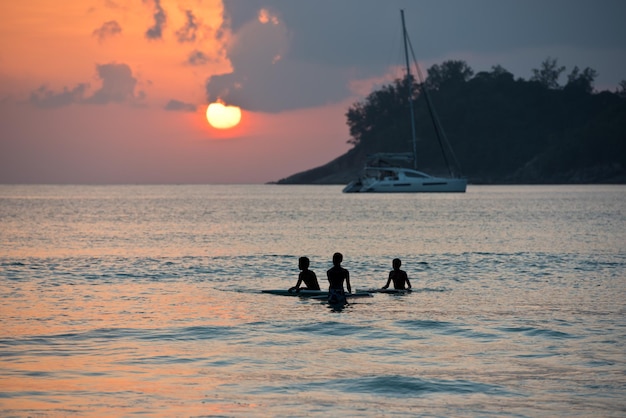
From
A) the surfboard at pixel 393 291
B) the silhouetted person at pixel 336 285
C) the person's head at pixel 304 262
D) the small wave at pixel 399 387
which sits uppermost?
the person's head at pixel 304 262

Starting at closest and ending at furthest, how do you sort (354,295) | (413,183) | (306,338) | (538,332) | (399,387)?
(399,387) < (306,338) < (538,332) < (354,295) < (413,183)

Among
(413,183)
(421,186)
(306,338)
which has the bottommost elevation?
(306,338)

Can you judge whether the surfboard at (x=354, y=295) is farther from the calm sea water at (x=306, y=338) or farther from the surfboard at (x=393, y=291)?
the surfboard at (x=393, y=291)

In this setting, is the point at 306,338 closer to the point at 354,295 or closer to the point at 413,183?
the point at 354,295

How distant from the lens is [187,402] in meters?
15.2

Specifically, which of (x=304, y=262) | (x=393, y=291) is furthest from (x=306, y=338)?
(x=393, y=291)

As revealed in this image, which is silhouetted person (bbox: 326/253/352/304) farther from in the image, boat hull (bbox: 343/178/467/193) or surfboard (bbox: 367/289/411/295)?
boat hull (bbox: 343/178/467/193)

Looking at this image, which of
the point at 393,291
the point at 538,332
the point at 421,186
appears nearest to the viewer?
the point at 538,332

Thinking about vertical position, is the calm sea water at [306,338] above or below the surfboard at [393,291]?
below

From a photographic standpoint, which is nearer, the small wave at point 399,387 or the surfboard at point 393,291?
the small wave at point 399,387

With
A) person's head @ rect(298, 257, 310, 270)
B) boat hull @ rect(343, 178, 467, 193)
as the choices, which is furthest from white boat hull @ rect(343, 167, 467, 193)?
person's head @ rect(298, 257, 310, 270)

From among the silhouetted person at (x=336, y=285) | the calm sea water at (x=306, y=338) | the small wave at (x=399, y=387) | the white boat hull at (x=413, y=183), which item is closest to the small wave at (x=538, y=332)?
the calm sea water at (x=306, y=338)

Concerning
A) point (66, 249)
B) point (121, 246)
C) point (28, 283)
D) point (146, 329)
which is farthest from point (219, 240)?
point (146, 329)

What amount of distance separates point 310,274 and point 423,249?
956 inches
